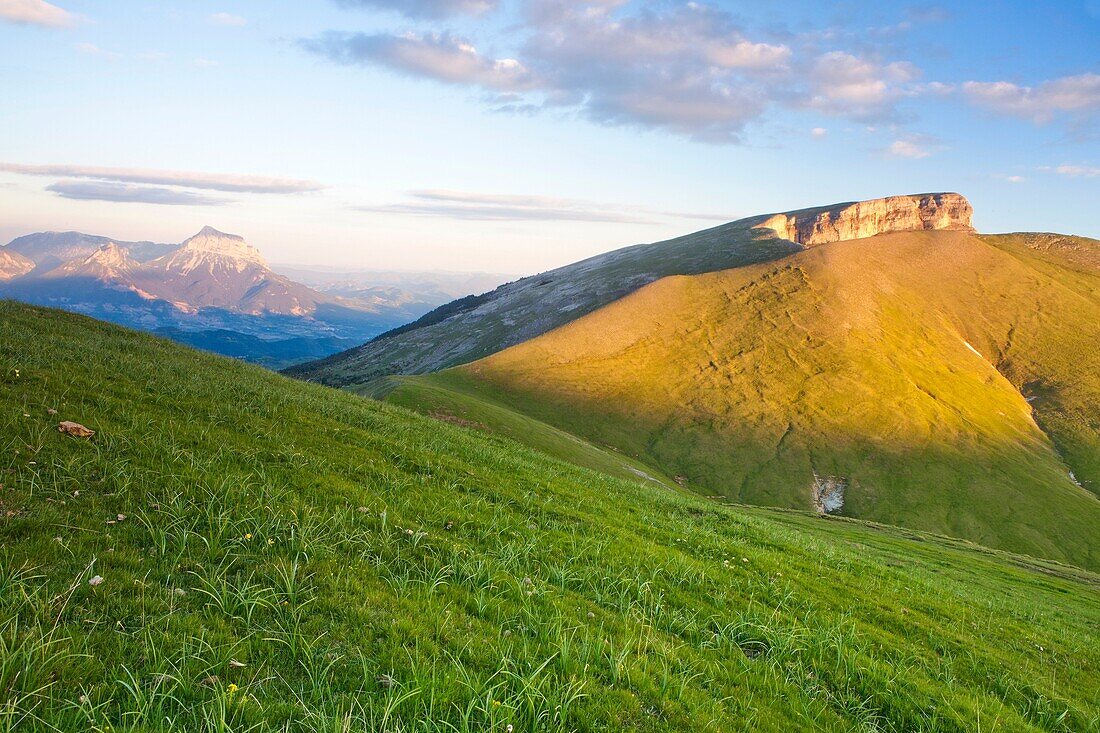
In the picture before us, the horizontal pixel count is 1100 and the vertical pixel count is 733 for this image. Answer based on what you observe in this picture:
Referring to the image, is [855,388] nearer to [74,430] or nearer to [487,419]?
[487,419]

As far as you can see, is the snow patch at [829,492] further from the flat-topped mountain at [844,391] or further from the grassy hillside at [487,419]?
the grassy hillside at [487,419]

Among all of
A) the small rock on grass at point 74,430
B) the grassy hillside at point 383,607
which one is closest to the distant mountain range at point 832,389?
the grassy hillside at point 383,607

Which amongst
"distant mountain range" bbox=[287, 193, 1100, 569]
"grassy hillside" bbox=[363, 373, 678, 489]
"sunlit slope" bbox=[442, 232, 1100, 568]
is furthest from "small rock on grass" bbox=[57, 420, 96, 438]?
"sunlit slope" bbox=[442, 232, 1100, 568]

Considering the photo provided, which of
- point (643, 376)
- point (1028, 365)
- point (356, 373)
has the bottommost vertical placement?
point (356, 373)

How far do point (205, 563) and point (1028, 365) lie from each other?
688ft

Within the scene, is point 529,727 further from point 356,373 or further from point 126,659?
point 356,373

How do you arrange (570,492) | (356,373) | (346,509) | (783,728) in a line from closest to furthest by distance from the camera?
1. (783,728)
2. (346,509)
3. (570,492)
4. (356,373)

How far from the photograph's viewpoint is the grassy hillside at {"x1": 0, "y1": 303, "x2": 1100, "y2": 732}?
6.68m

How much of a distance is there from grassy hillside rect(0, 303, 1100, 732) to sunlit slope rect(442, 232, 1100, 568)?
92.3 m

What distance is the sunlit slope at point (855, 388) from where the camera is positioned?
106 m

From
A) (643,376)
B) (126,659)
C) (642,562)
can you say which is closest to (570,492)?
(642,562)

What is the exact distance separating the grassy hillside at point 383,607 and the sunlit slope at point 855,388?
92.3 m

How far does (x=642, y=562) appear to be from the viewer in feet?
47.2

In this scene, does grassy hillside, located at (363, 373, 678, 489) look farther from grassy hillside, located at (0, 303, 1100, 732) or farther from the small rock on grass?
the small rock on grass
